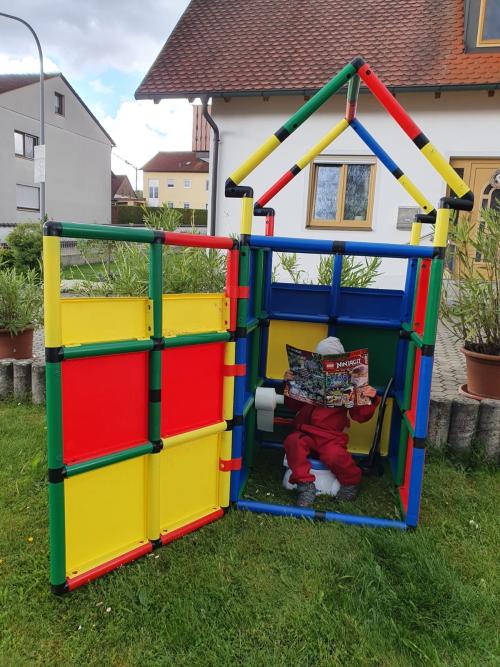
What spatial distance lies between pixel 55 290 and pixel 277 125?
7.84 m

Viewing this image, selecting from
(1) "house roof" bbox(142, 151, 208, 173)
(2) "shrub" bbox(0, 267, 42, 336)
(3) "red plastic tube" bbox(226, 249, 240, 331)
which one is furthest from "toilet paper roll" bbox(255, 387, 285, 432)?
Result: (1) "house roof" bbox(142, 151, 208, 173)

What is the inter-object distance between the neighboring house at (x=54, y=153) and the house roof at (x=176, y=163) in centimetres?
3004

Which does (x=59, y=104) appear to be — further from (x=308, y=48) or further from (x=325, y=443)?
(x=325, y=443)

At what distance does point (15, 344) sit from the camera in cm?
480

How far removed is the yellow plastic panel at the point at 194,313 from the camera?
7.75ft

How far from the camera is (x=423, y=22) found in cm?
911

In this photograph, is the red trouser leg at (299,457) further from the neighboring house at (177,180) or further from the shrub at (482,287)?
the neighboring house at (177,180)

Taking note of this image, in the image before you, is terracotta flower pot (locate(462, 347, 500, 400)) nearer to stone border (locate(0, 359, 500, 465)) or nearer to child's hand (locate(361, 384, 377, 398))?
stone border (locate(0, 359, 500, 465))

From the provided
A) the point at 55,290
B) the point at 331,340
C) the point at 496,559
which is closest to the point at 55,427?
the point at 55,290

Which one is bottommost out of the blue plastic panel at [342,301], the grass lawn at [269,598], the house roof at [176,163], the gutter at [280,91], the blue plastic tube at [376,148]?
the grass lawn at [269,598]

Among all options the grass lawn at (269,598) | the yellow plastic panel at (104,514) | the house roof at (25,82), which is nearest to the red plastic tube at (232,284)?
the yellow plastic panel at (104,514)

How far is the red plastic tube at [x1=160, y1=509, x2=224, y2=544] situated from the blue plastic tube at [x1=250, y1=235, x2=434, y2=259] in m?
1.39

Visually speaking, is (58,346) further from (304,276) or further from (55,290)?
(304,276)

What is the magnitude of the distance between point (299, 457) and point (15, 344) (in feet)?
10.0
